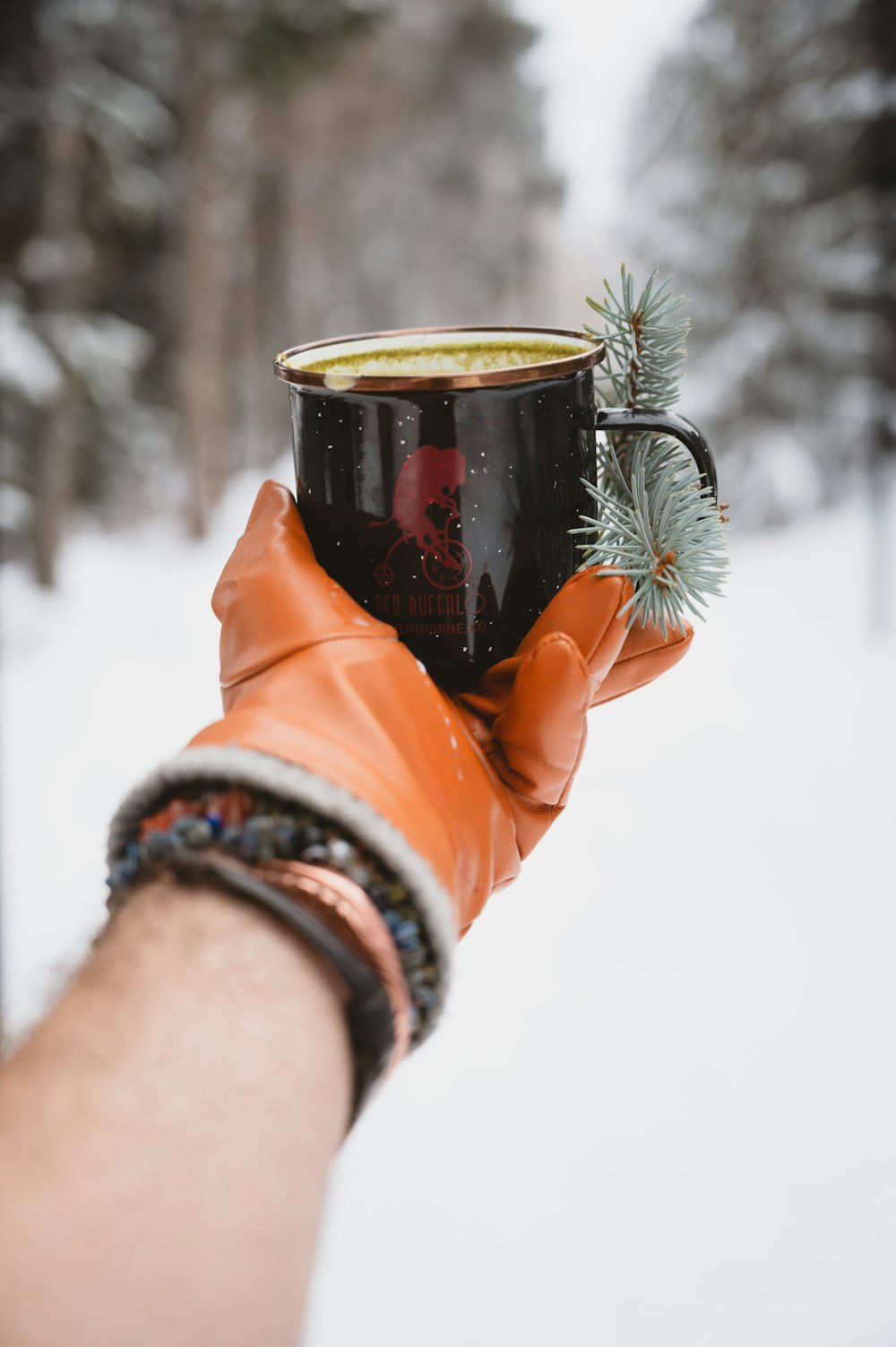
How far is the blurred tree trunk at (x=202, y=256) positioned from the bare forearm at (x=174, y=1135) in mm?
7262

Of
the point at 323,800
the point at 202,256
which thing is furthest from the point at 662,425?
the point at 202,256

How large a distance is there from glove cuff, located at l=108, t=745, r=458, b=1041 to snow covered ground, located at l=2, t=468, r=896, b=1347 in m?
0.30

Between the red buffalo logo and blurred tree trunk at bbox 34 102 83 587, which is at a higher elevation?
blurred tree trunk at bbox 34 102 83 587

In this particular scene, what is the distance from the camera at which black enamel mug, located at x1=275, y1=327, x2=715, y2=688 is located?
1009mm

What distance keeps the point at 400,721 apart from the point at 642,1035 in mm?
2383

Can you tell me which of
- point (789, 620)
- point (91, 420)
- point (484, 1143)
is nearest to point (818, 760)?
point (789, 620)

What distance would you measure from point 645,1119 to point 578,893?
104cm

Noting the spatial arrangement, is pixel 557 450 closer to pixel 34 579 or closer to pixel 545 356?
pixel 545 356

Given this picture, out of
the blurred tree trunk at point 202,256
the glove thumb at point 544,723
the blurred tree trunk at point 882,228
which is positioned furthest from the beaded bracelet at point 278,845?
the blurred tree trunk at point 202,256

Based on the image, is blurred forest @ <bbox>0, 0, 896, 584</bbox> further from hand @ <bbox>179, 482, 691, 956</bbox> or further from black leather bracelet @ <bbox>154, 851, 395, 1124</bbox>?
black leather bracelet @ <bbox>154, 851, 395, 1124</bbox>

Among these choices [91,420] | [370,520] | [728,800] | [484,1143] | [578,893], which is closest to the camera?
[370,520]

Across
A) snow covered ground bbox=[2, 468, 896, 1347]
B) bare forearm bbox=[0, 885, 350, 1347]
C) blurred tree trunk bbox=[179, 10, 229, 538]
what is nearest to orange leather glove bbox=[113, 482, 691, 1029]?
bare forearm bbox=[0, 885, 350, 1347]

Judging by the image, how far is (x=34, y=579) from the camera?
6.83 m

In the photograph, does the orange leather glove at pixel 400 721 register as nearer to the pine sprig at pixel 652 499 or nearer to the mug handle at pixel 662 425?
the pine sprig at pixel 652 499
